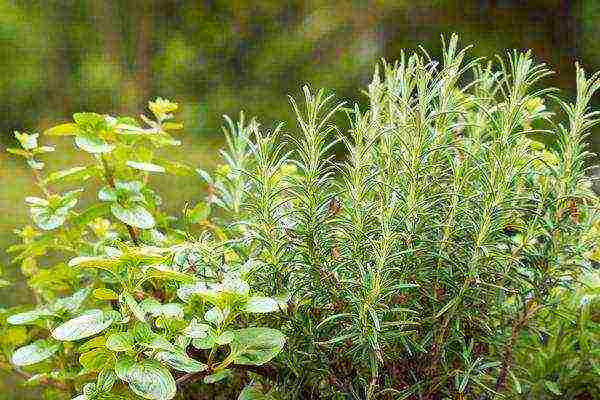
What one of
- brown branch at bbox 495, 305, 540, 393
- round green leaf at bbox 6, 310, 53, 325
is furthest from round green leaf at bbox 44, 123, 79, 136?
brown branch at bbox 495, 305, 540, 393

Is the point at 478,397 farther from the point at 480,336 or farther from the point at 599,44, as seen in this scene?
the point at 599,44

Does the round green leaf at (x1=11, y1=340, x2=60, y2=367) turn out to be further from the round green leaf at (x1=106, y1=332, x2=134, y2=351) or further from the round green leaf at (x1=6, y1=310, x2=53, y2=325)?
the round green leaf at (x1=106, y1=332, x2=134, y2=351)

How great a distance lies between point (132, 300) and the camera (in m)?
0.44

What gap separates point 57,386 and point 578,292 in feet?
1.41

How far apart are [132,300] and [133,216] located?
0.15m

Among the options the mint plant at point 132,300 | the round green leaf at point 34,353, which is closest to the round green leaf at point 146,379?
the mint plant at point 132,300

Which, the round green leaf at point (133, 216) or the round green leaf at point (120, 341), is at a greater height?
the round green leaf at point (133, 216)

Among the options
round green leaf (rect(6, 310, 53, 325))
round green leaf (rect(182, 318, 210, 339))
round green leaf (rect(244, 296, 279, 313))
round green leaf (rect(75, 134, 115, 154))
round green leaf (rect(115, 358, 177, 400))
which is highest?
round green leaf (rect(75, 134, 115, 154))

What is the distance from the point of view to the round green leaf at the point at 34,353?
1.71 ft

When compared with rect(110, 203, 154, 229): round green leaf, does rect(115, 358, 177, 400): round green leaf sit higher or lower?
lower

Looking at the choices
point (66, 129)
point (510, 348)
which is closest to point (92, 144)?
point (66, 129)

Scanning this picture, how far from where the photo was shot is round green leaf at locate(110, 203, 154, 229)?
0.57 meters

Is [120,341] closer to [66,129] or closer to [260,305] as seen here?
[260,305]

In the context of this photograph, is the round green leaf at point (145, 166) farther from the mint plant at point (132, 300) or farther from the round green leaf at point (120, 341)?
the round green leaf at point (120, 341)
